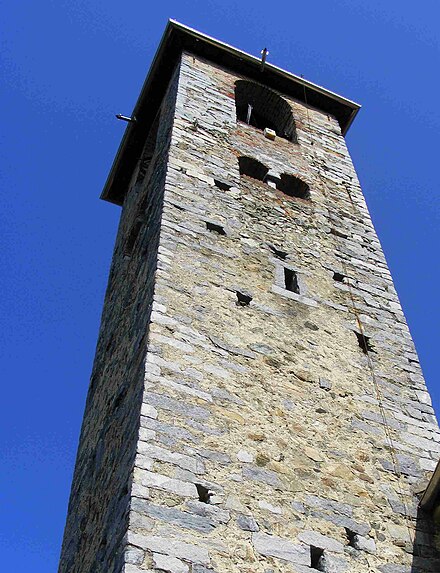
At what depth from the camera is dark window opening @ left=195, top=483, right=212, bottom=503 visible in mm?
4809

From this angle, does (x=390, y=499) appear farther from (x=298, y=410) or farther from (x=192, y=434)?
(x=192, y=434)

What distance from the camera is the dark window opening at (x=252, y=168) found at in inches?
364

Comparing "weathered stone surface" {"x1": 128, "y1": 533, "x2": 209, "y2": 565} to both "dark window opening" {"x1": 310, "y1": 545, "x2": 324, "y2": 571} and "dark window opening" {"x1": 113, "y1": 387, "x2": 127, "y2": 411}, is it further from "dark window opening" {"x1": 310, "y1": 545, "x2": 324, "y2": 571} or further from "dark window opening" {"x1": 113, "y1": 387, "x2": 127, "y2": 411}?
"dark window opening" {"x1": 113, "y1": 387, "x2": 127, "y2": 411}

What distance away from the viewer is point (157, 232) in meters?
7.18

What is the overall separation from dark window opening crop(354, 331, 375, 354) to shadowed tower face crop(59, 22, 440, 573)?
0.02 metres

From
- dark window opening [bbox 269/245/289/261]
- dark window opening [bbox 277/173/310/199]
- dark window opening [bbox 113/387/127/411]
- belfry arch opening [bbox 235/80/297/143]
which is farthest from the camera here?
belfry arch opening [bbox 235/80/297/143]

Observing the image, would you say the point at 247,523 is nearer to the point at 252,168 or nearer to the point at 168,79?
the point at 252,168

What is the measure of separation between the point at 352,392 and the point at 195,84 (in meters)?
5.89

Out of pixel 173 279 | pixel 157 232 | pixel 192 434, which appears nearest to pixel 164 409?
pixel 192 434

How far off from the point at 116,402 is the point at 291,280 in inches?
89.3

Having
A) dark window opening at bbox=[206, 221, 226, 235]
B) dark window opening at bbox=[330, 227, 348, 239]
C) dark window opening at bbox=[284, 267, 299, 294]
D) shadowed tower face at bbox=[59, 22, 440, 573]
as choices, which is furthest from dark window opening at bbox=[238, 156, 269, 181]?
dark window opening at bbox=[284, 267, 299, 294]

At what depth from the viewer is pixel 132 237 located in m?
9.34

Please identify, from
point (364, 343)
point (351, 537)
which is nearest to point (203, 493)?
point (351, 537)

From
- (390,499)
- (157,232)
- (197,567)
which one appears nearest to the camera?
(197,567)
